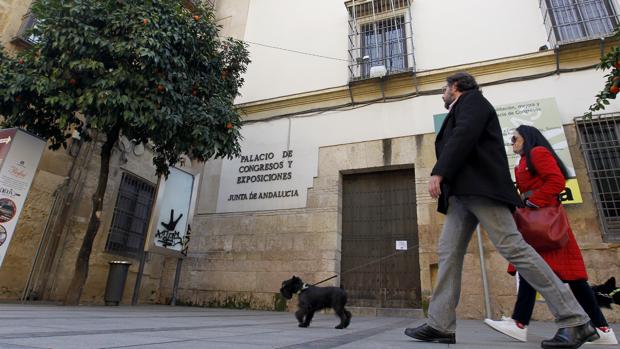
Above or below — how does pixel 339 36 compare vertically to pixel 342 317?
above

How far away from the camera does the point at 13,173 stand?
5691mm

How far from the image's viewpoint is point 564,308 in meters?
2.06

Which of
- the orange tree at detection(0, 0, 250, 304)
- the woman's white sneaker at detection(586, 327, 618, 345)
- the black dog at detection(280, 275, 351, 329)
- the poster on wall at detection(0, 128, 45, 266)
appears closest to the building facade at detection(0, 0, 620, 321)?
the poster on wall at detection(0, 128, 45, 266)

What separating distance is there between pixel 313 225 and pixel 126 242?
14.4 feet

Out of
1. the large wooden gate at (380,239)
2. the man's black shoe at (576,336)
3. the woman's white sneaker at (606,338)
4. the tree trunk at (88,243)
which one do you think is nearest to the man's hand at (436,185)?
the man's black shoe at (576,336)

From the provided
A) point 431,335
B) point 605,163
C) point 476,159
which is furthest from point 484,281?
point 476,159

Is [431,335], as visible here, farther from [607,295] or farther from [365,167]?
[365,167]

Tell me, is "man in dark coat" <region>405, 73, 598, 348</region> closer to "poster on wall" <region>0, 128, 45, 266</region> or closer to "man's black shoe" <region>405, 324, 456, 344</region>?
"man's black shoe" <region>405, 324, 456, 344</region>

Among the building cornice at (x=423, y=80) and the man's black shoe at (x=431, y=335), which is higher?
the building cornice at (x=423, y=80)

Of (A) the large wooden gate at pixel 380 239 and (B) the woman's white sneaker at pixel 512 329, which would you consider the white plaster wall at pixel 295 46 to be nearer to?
(A) the large wooden gate at pixel 380 239

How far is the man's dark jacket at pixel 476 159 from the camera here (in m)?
2.23

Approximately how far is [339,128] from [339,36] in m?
2.59

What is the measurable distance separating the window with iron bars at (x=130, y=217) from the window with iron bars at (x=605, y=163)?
9.07 meters

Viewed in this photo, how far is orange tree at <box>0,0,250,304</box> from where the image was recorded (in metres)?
5.29
